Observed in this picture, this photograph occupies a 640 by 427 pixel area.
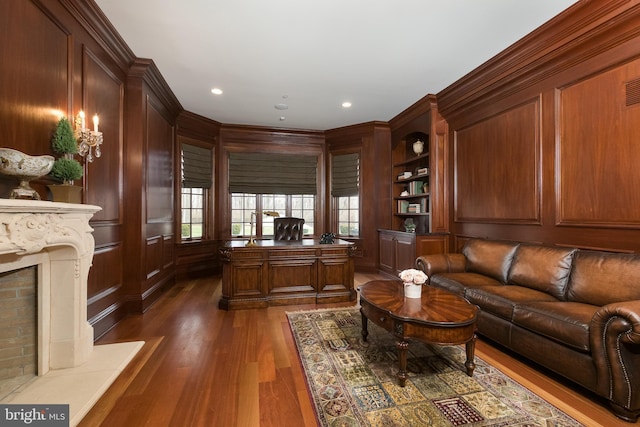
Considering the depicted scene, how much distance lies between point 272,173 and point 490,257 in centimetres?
422

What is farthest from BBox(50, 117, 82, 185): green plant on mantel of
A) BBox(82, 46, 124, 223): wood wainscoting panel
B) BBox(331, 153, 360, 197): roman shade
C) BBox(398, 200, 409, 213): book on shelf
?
BBox(398, 200, 409, 213): book on shelf

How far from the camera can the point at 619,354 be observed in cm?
171

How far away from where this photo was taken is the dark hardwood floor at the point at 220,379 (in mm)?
1729

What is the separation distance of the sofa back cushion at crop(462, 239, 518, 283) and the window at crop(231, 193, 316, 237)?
3.43m

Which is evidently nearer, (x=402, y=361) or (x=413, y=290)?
(x=402, y=361)

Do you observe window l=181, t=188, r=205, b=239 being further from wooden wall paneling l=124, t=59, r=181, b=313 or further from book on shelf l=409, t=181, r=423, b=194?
book on shelf l=409, t=181, r=423, b=194

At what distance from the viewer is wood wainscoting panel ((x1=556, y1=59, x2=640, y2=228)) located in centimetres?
238

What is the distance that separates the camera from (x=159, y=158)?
13.7 ft

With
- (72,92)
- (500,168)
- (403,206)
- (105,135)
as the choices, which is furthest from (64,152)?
(403,206)

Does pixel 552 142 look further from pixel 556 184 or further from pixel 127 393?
pixel 127 393

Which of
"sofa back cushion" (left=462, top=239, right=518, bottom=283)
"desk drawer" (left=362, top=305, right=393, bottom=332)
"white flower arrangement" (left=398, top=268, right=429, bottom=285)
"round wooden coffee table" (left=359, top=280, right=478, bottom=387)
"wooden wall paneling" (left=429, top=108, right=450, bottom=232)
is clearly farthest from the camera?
"wooden wall paneling" (left=429, top=108, right=450, bottom=232)

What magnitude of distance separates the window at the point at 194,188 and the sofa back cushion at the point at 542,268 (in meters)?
5.00

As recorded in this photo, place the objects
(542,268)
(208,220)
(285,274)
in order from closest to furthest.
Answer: (542,268) < (285,274) < (208,220)

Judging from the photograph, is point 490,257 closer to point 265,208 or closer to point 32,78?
point 265,208
